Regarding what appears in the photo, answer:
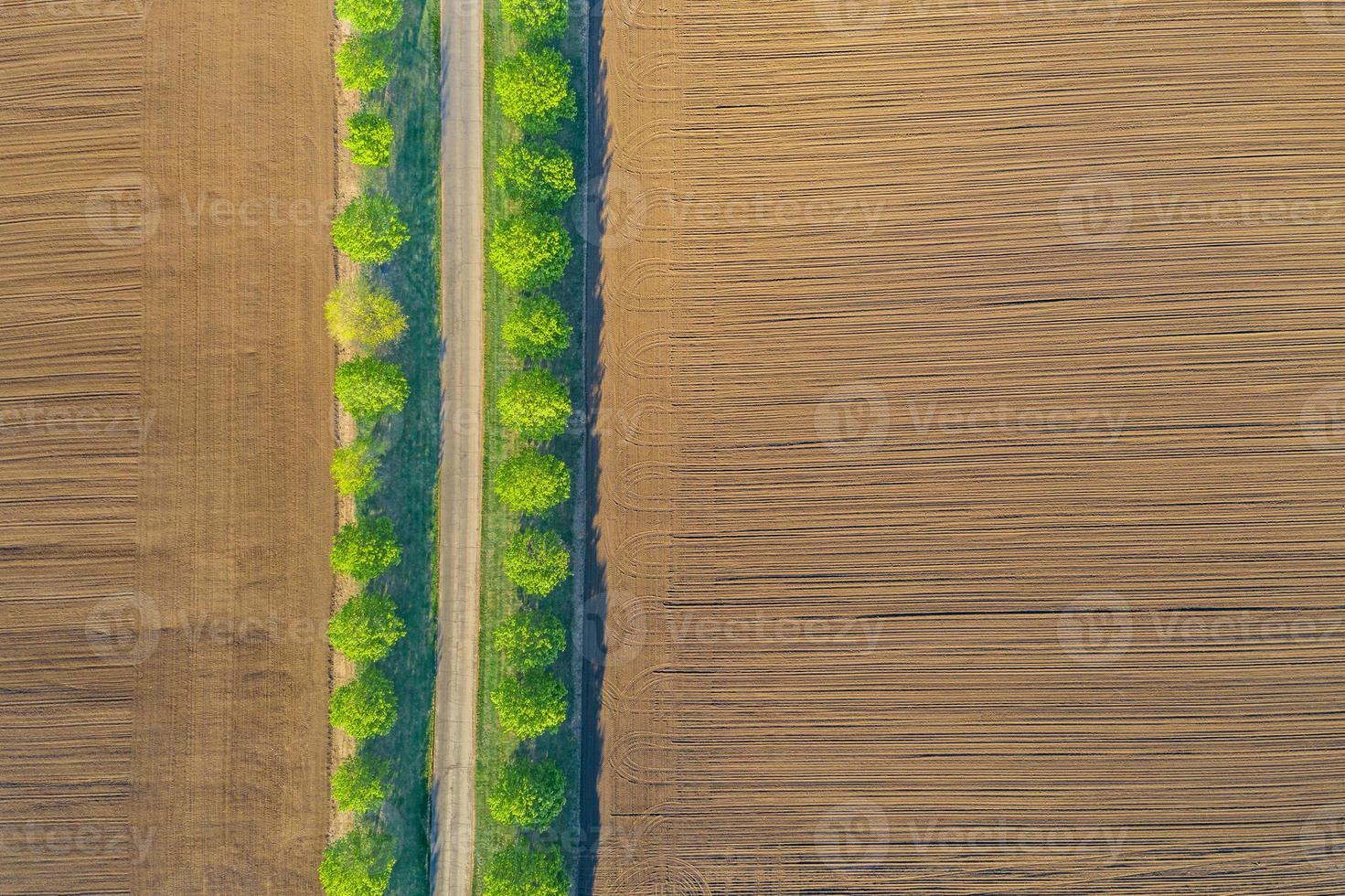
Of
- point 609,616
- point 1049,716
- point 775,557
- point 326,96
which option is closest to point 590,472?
point 609,616

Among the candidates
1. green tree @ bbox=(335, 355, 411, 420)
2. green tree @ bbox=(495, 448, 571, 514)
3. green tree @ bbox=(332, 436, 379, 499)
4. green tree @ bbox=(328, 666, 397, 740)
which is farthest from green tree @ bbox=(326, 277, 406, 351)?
green tree @ bbox=(328, 666, 397, 740)

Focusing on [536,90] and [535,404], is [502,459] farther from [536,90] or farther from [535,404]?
[536,90]

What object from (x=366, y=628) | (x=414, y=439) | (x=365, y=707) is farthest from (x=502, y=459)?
(x=365, y=707)

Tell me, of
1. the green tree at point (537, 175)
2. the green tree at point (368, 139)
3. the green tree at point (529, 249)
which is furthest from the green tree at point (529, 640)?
the green tree at point (368, 139)

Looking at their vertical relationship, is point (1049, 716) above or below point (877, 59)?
below

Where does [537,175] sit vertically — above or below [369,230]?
above

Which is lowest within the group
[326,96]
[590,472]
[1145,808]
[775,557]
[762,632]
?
[1145,808]

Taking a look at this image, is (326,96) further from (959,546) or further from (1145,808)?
(1145,808)
